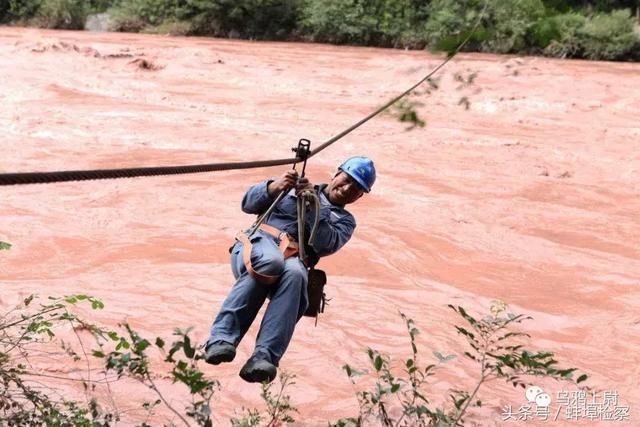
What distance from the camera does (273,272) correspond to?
3.62 metres

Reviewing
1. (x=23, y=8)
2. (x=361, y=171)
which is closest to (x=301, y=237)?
(x=361, y=171)

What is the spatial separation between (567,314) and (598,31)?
57.4 feet

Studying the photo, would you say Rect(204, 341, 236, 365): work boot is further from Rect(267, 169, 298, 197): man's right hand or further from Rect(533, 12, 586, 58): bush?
Rect(533, 12, 586, 58): bush

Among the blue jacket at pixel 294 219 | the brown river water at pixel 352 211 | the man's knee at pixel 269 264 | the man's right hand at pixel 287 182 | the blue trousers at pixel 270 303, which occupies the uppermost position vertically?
the man's right hand at pixel 287 182

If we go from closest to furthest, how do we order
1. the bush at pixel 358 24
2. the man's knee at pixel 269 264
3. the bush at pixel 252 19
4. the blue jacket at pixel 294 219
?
the man's knee at pixel 269 264, the blue jacket at pixel 294 219, the bush at pixel 358 24, the bush at pixel 252 19

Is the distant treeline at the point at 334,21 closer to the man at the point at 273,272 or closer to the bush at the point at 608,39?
the bush at the point at 608,39

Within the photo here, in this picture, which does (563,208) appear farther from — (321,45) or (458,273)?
(321,45)

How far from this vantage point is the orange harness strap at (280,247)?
3.63 m

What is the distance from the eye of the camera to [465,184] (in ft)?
36.1

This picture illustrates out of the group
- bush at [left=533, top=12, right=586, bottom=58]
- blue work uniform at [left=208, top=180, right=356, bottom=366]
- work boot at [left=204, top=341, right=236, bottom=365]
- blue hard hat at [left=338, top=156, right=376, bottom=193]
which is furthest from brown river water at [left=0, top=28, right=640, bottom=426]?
bush at [left=533, top=12, right=586, bottom=58]

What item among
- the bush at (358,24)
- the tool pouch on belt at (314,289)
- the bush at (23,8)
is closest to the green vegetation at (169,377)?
the tool pouch on belt at (314,289)

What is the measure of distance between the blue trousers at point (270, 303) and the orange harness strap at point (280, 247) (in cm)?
2

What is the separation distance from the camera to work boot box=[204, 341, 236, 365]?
341 centimetres

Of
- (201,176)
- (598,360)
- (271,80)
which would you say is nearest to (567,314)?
(598,360)
